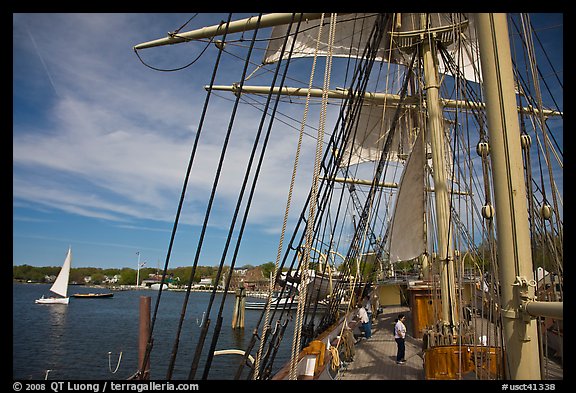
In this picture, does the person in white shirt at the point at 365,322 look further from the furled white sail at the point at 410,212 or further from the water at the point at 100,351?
the water at the point at 100,351

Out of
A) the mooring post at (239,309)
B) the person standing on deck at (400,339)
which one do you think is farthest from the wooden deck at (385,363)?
the mooring post at (239,309)

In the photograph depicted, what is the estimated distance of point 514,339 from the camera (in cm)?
241

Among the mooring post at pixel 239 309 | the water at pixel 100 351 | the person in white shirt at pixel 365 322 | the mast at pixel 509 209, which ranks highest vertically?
the mast at pixel 509 209

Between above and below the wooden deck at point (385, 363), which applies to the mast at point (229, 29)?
above

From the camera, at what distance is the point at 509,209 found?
2.46 metres

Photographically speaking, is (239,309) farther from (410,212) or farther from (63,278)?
(63,278)

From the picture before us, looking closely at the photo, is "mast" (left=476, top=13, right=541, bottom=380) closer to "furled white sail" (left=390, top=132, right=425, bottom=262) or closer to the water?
"furled white sail" (left=390, top=132, right=425, bottom=262)

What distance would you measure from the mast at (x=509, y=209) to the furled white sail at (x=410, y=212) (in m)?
5.23

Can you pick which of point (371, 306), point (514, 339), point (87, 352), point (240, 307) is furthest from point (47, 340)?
point (514, 339)

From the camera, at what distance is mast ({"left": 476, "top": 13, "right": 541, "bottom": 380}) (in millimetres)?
2393

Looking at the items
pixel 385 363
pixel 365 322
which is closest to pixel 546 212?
pixel 385 363

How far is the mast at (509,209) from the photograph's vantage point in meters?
2.39
